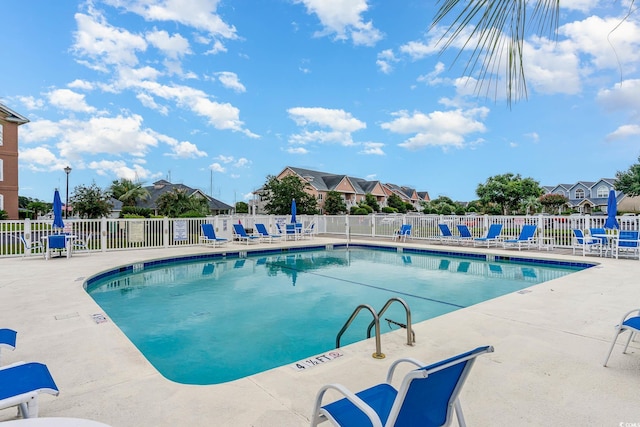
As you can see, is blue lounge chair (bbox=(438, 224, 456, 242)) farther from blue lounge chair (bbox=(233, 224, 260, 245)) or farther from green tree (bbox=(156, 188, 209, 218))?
green tree (bbox=(156, 188, 209, 218))

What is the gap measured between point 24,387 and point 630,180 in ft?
139

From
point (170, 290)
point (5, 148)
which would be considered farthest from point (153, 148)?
point (170, 290)

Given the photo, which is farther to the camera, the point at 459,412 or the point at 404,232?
the point at 404,232

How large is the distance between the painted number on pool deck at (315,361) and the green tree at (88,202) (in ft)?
82.7

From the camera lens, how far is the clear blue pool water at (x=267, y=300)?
4172mm

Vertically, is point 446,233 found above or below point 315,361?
above

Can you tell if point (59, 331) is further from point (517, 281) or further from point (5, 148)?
point (5, 148)

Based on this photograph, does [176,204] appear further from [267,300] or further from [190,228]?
[267,300]

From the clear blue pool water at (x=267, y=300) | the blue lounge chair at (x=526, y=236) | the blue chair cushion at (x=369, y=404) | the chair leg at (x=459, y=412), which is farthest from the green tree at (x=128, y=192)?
the chair leg at (x=459, y=412)

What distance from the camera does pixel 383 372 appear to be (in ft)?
9.70

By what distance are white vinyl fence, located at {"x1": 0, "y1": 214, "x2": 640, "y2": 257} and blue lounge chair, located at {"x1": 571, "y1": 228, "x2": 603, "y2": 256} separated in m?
0.60

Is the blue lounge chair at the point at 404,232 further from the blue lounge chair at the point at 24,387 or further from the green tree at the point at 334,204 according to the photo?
the green tree at the point at 334,204

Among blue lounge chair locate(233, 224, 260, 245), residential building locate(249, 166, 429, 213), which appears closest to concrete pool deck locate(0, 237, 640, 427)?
blue lounge chair locate(233, 224, 260, 245)


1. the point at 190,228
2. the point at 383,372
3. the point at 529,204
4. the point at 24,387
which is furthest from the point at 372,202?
the point at 24,387
